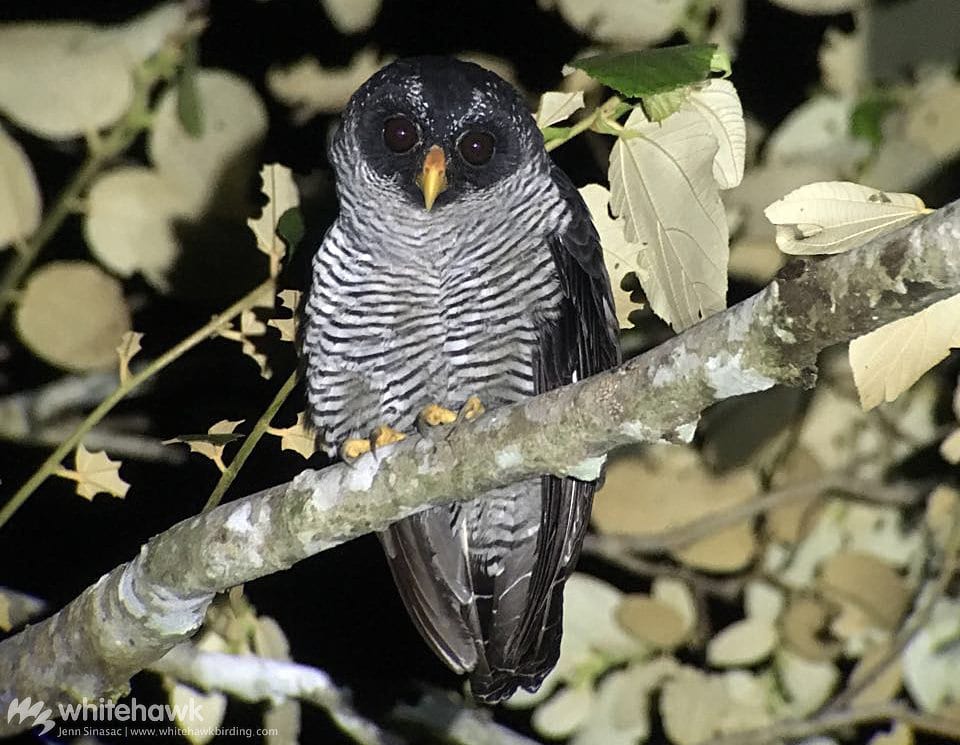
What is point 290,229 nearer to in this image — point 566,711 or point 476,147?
point 476,147

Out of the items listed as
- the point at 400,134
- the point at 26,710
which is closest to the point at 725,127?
the point at 400,134

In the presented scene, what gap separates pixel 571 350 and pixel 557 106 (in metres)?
0.41

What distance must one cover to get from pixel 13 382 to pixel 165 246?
3.64 ft

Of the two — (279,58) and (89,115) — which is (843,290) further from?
(279,58)

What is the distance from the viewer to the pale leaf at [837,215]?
1.20 metres

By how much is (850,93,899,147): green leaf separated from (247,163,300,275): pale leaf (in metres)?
1.17

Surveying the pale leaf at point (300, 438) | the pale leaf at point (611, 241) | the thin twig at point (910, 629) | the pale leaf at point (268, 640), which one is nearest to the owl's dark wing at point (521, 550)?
the pale leaf at point (611, 241)

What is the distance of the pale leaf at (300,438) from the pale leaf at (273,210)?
0.84 feet

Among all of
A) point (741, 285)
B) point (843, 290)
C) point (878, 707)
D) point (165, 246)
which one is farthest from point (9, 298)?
point (878, 707)

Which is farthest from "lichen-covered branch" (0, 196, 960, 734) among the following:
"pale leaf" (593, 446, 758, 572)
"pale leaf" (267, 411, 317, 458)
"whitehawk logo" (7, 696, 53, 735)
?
"pale leaf" (593, 446, 758, 572)

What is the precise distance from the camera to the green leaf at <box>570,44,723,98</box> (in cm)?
148

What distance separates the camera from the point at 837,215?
1209 millimetres

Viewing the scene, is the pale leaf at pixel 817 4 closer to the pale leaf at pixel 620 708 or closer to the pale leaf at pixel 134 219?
the pale leaf at pixel 134 219

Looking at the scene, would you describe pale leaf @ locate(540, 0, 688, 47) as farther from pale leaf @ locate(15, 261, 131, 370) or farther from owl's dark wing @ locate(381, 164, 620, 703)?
pale leaf @ locate(15, 261, 131, 370)
